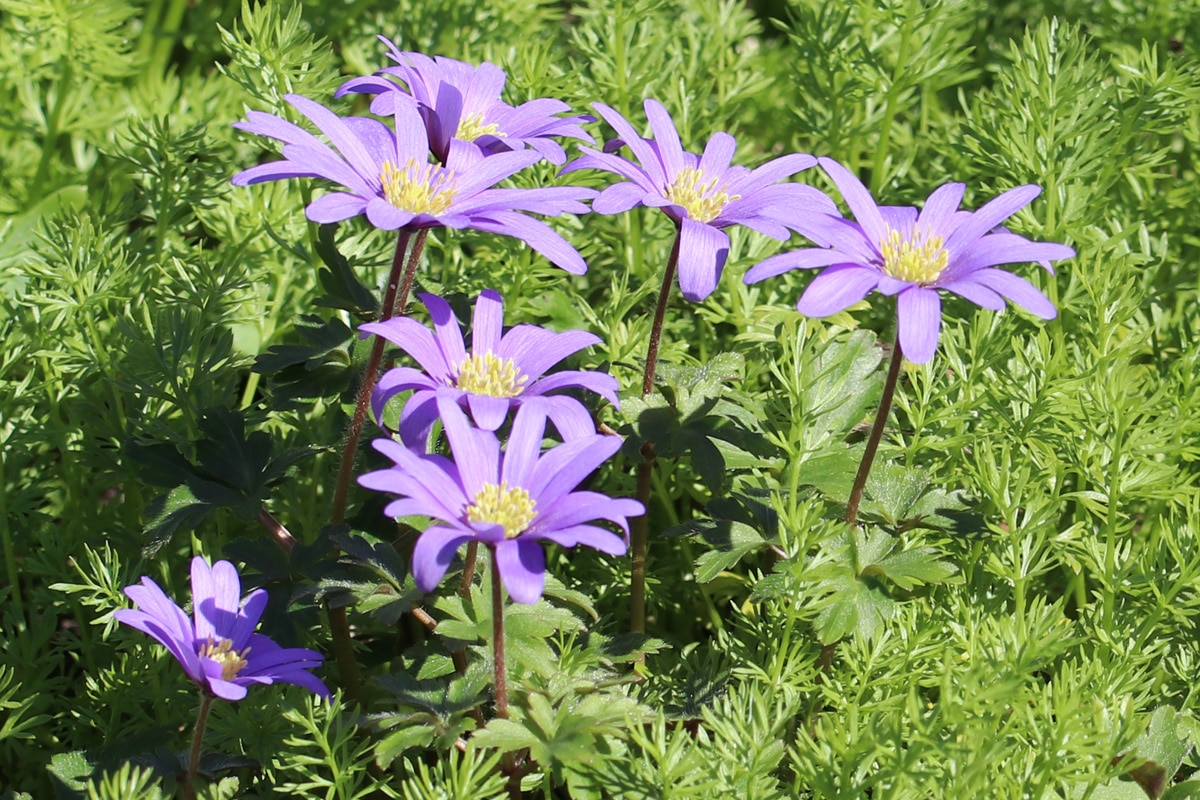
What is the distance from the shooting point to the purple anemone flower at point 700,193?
6.53ft

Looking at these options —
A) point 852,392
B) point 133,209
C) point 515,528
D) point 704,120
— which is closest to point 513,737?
point 515,528

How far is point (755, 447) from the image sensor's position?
2.12 metres

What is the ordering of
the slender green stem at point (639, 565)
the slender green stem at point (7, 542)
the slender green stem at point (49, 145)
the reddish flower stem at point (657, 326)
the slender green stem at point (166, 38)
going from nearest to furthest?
the reddish flower stem at point (657, 326), the slender green stem at point (639, 565), the slender green stem at point (7, 542), the slender green stem at point (49, 145), the slender green stem at point (166, 38)

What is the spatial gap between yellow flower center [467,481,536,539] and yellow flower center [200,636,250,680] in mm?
453

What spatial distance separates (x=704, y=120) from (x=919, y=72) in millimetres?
557

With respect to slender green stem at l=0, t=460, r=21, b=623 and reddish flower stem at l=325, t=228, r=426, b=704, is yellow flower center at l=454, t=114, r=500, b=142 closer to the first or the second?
reddish flower stem at l=325, t=228, r=426, b=704

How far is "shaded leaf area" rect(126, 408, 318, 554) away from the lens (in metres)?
2.07

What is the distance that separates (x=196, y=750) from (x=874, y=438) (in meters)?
1.18

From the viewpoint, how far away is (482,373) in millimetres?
1933

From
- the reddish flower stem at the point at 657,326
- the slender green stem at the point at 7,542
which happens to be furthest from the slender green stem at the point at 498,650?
the slender green stem at the point at 7,542

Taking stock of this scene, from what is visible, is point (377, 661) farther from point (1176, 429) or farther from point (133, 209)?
point (1176, 429)

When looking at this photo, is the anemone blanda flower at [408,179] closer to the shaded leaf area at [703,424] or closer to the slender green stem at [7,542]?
the shaded leaf area at [703,424]

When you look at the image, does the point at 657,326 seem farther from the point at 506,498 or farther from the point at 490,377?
the point at 506,498

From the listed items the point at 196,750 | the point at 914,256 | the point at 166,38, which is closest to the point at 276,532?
the point at 196,750
